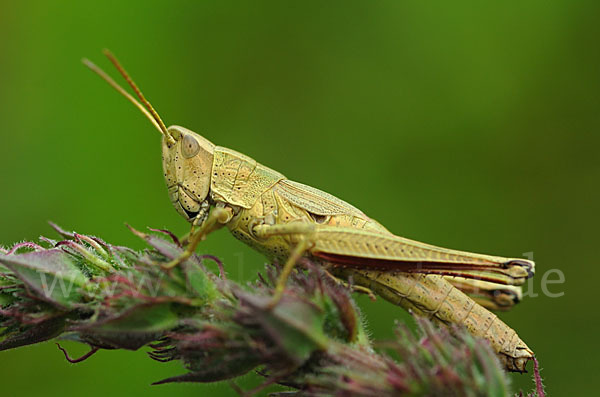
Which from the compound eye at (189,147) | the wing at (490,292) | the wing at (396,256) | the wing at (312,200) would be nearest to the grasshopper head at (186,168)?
the compound eye at (189,147)

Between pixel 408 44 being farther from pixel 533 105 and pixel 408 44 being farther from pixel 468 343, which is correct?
pixel 468 343

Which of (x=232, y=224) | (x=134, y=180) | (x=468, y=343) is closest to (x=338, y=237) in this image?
(x=232, y=224)

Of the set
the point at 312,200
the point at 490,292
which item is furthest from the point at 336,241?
the point at 490,292

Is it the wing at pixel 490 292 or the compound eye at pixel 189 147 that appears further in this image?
the compound eye at pixel 189 147

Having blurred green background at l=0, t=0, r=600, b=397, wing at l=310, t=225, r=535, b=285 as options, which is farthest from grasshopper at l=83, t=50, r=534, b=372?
blurred green background at l=0, t=0, r=600, b=397

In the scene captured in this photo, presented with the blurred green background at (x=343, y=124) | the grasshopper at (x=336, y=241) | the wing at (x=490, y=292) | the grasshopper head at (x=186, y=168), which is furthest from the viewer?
the blurred green background at (x=343, y=124)

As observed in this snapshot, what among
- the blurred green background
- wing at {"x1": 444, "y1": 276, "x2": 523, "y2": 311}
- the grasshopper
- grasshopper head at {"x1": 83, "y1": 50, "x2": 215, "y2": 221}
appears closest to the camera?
the grasshopper

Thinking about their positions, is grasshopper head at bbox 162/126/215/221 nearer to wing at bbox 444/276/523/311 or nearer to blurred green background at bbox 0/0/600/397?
blurred green background at bbox 0/0/600/397

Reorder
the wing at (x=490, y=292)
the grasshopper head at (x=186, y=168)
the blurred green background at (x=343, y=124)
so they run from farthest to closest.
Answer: the blurred green background at (x=343, y=124) → the grasshopper head at (x=186, y=168) → the wing at (x=490, y=292)

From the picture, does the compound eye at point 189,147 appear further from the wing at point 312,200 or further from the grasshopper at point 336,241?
the wing at point 312,200
